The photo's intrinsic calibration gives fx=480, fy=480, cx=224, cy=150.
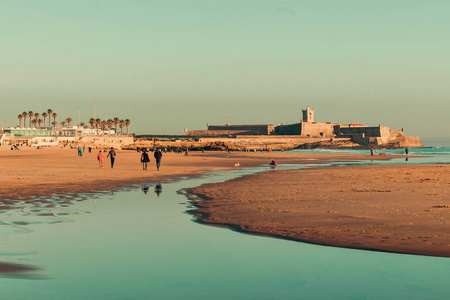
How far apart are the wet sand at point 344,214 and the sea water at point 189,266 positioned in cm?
82

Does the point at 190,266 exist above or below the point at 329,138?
below

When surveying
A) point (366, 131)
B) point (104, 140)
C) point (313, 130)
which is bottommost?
point (104, 140)

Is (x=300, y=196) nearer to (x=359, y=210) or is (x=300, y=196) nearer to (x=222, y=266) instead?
(x=359, y=210)

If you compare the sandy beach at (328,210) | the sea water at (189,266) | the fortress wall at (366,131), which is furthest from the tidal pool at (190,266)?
the fortress wall at (366,131)

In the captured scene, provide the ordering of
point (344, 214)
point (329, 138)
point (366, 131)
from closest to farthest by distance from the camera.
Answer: point (344, 214) < point (329, 138) < point (366, 131)

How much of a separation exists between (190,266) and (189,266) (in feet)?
0.06

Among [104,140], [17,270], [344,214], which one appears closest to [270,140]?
[104,140]

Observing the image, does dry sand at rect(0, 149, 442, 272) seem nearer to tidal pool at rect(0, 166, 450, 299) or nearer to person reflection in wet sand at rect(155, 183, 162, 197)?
tidal pool at rect(0, 166, 450, 299)

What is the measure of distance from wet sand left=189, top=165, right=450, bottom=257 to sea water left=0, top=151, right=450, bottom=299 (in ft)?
2.70

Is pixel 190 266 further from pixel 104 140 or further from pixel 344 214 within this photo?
pixel 104 140

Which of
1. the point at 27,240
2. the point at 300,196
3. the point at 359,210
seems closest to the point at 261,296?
the point at 27,240

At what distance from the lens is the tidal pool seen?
727 cm

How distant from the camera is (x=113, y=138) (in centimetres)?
16138

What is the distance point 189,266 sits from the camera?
8.89 m
